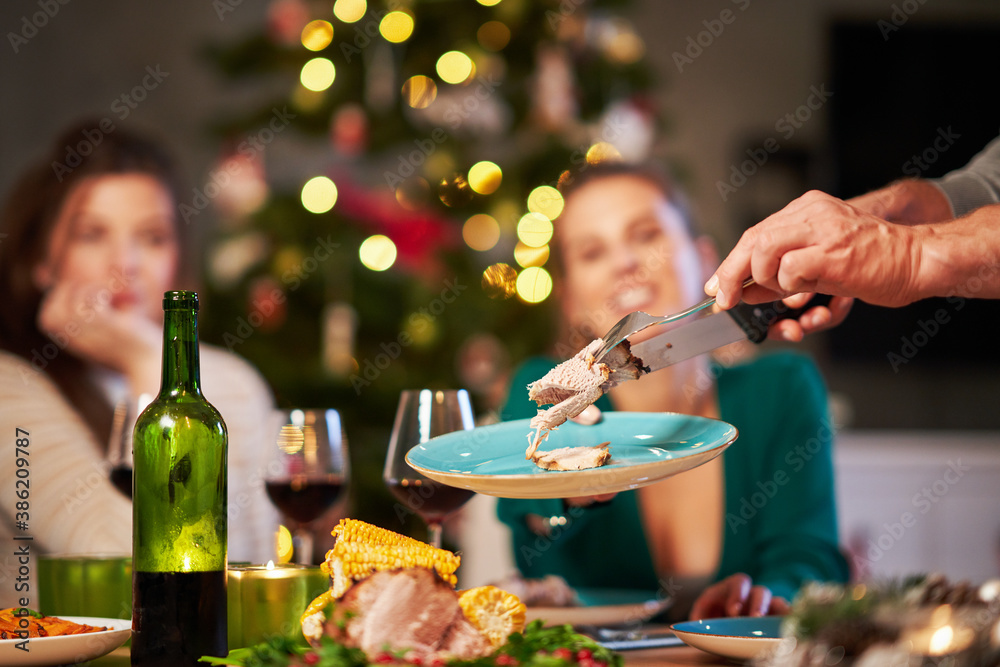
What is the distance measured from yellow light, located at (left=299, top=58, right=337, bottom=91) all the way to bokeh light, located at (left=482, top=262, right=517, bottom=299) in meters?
0.80

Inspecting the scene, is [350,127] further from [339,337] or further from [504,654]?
[504,654]

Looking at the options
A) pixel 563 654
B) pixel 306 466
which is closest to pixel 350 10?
pixel 306 466

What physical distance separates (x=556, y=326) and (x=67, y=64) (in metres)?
2.62

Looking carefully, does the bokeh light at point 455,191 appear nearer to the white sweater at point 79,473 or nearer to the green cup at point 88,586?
the white sweater at point 79,473

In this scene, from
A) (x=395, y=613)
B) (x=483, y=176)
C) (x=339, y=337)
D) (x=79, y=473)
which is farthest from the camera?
(x=339, y=337)

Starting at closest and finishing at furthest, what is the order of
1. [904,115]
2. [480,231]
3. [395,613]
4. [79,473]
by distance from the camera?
[395,613], [79,473], [480,231], [904,115]

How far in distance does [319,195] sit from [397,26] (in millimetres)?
594

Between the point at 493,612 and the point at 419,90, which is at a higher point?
the point at 419,90

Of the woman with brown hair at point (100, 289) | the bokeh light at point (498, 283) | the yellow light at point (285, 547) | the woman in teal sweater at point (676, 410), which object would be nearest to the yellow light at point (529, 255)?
the bokeh light at point (498, 283)

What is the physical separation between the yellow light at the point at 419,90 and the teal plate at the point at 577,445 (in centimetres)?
209

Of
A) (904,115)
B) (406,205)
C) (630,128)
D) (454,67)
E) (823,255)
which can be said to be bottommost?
(823,255)

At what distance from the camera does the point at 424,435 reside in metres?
0.91

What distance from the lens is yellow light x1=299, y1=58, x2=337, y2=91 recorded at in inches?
110

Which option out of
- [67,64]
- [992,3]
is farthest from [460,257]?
[992,3]
